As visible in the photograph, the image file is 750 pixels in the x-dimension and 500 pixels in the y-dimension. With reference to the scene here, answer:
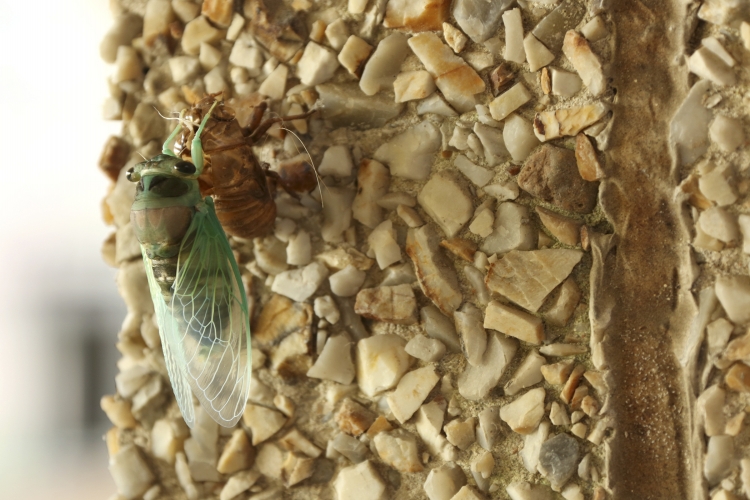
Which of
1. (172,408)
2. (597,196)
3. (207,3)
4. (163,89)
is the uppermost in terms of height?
(207,3)

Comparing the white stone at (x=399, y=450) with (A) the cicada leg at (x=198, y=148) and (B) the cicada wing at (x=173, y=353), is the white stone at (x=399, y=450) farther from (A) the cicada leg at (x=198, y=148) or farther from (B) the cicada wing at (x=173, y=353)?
(A) the cicada leg at (x=198, y=148)

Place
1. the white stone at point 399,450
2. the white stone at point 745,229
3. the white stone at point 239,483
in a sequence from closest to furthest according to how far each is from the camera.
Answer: the white stone at point 745,229
the white stone at point 399,450
the white stone at point 239,483

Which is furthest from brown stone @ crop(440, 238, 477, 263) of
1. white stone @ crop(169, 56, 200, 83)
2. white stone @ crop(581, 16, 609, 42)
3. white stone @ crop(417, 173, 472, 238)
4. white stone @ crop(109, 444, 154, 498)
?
white stone @ crop(109, 444, 154, 498)

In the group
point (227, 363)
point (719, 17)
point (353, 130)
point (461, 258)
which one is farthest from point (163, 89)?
point (719, 17)

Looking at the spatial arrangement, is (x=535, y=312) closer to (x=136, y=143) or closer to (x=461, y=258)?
(x=461, y=258)

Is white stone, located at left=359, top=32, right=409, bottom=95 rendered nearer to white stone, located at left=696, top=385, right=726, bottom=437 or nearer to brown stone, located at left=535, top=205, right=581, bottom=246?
brown stone, located at left=535, top=205, right=581, bottom=246

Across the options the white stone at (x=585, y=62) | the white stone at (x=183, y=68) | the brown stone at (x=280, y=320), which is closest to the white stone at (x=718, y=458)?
the white stone at (x=585, y=62)
